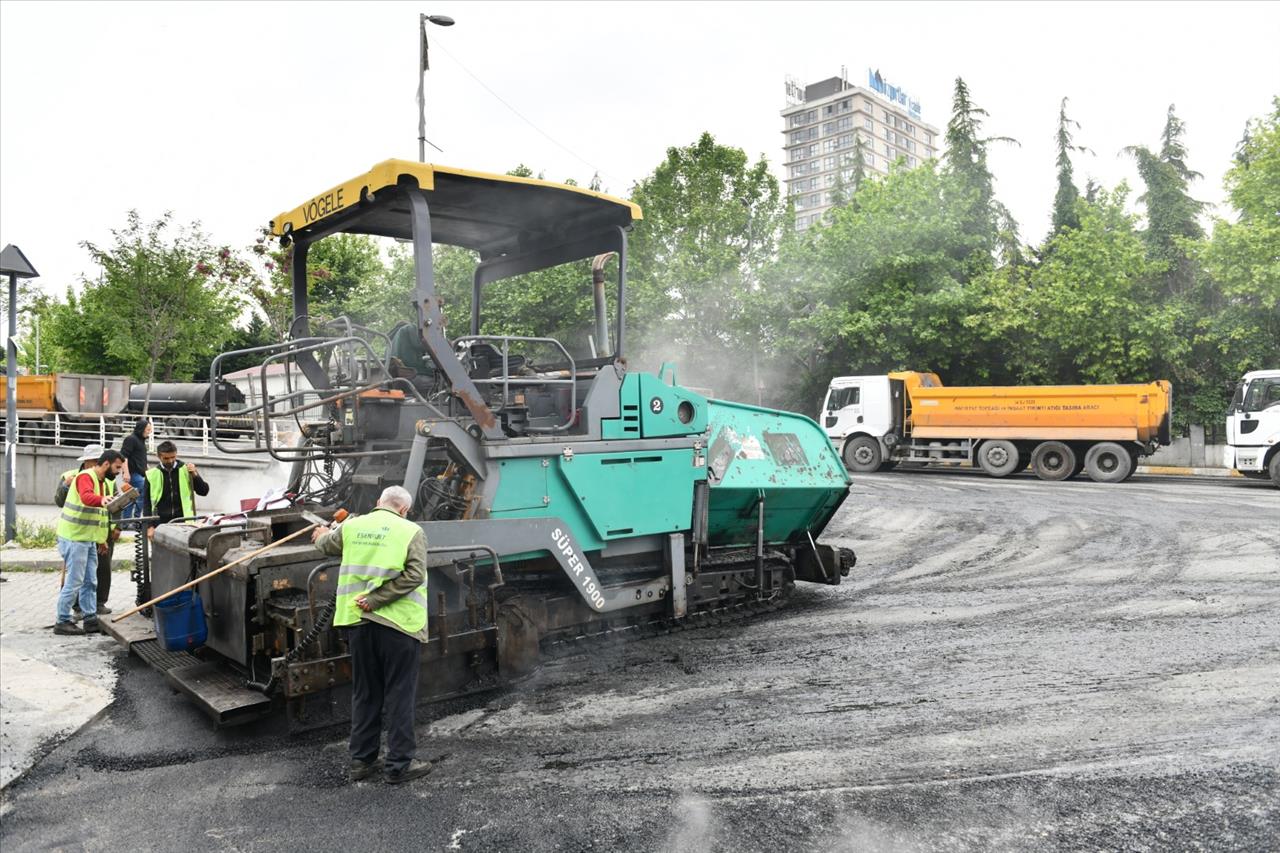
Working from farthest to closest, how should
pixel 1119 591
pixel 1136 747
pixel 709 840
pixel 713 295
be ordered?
pixel 713 295 → pixel 1119 591 → pixel 1136 747 → pixel 709 840

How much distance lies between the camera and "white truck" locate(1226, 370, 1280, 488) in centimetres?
1756

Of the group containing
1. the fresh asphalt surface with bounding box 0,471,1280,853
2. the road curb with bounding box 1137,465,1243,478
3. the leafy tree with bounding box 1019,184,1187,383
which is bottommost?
the fresh asphalt surface with bounding box 0,471,1280,853

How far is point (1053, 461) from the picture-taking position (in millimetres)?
20281

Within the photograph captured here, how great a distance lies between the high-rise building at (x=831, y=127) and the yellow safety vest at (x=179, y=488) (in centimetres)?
10014

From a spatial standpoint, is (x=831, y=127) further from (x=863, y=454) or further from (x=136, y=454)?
(x=136, y=454)

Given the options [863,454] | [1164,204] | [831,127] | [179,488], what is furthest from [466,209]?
[831,127]

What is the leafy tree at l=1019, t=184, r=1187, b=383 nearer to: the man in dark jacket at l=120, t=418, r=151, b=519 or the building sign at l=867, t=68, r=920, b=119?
the man in dark jacket at l=120, t=418, r=151, b=519

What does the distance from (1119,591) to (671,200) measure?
25515 mm

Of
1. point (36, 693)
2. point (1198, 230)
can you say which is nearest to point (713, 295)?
point (1198, 230)

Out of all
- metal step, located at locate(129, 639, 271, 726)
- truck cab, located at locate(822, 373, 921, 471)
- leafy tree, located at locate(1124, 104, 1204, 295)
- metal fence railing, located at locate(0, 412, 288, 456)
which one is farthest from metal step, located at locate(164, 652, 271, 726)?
leafy tree, located at locate(1124, 104, 1204, 295)

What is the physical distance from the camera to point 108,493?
307 inches

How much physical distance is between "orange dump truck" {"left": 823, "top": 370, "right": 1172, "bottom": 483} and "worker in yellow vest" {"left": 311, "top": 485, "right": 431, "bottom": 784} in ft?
60.9

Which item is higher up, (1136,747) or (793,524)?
(793,524)

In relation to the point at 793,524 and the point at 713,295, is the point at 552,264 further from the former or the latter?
the point at 713,295
